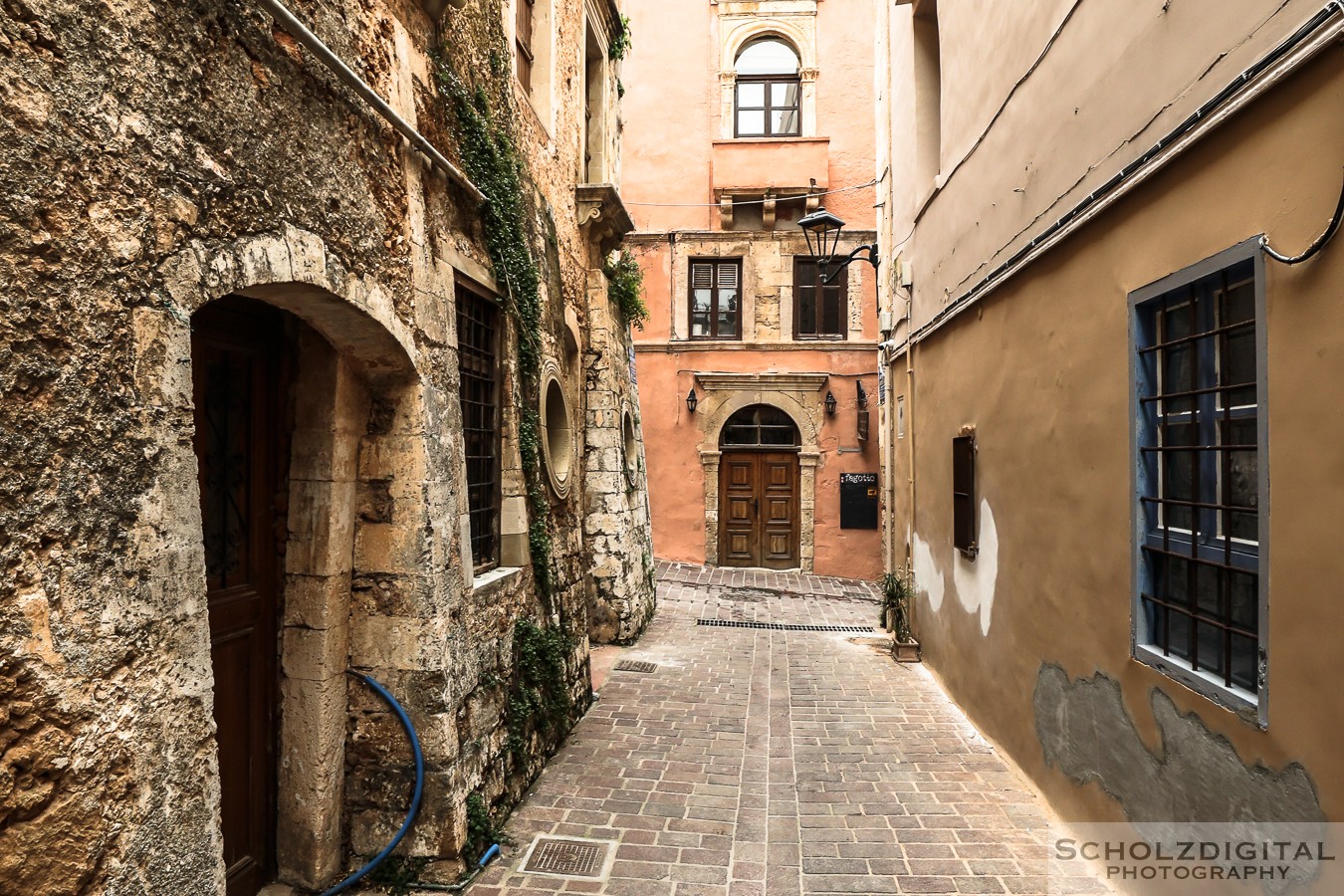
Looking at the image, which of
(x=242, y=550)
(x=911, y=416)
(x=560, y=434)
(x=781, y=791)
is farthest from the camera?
(x=911, y=416)

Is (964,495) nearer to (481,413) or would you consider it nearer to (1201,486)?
(1201,486)

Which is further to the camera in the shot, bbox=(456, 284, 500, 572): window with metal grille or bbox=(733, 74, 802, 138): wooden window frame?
bbox=(733, 74, 802, 138): wooden window frame

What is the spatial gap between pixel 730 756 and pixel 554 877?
5.99 feet

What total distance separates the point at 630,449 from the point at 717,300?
5286 mm

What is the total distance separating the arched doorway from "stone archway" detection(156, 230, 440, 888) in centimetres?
1038

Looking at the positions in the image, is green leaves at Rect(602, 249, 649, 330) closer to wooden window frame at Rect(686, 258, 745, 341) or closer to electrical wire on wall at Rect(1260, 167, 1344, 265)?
wooden window frame at Rect(686, 258, 745, 341)

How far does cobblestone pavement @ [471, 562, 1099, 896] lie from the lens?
3.66 meters

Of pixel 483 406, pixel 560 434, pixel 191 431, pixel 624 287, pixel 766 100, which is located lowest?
pixel 191 431

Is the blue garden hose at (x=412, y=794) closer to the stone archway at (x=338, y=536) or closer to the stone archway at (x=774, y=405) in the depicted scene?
the stone archway at (x=338, y=536)

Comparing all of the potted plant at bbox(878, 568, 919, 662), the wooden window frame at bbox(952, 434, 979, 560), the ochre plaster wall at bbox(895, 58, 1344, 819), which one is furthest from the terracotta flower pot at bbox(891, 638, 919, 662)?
the wooden window frame at bbox(952, 434, 979, 560)

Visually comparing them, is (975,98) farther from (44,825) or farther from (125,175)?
(44,825)

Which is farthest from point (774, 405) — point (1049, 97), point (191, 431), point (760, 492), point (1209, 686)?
point (191, 431)

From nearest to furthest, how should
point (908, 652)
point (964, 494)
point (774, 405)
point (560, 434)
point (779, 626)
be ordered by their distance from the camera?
1. point (964, 494)
2. point (560, 434)
3. point (908, 652)
4. point (779, 626)
5. point (774, 405)

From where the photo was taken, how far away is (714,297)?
1414 cm
